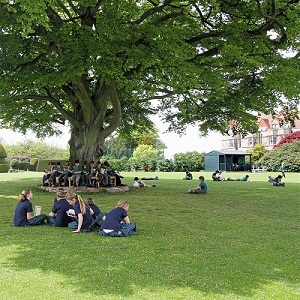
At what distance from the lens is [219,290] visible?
495 centimetres

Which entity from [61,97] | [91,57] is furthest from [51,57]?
[61,97]

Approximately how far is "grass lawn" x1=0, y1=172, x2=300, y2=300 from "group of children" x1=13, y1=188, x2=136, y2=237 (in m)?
0.25

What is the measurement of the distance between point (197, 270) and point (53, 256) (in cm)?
248

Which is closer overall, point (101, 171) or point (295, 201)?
point (295, 201)

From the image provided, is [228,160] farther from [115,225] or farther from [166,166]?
[115,225]

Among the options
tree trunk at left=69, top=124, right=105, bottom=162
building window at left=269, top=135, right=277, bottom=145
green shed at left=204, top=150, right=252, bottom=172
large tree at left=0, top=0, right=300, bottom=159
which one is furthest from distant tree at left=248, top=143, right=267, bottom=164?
tree trunk at left=69, top=124, right=105, bottom=162

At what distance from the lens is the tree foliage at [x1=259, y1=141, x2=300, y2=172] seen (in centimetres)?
5147

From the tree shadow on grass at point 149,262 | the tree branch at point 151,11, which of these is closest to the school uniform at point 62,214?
the tree shadow on grass at point 149,262

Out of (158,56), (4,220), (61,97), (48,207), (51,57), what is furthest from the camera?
(61,97)

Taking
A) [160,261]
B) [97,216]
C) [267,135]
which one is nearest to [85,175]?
[97,216]

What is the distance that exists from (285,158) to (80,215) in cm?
4814

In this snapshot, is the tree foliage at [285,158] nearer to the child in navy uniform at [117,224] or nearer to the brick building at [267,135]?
the brick building at [267,135]

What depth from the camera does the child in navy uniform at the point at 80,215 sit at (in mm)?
8672

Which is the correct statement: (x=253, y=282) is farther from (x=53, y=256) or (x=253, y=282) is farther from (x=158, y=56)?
(x=158, y=56)
